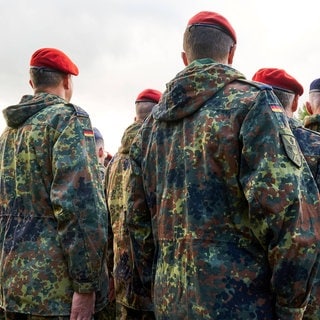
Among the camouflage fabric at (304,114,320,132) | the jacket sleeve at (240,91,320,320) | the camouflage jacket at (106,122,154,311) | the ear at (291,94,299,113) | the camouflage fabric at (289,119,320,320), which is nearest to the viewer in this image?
the jacket sleeve at (240,91,320,320)

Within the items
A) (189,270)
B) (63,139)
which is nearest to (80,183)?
(63,139)

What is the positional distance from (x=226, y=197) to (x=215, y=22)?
0.98 meters

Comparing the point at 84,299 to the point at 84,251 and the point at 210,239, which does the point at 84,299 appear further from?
the point at 210,239

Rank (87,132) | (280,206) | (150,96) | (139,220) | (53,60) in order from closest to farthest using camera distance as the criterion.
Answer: (280,206) < (139,220) < (87,132) < (53,60) < (150,96)

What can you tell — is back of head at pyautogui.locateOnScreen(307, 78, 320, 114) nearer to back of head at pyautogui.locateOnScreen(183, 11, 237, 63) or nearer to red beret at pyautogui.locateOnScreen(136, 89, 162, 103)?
red beret at pyautogui.locateOnScreen(136, 89, 162, 103)

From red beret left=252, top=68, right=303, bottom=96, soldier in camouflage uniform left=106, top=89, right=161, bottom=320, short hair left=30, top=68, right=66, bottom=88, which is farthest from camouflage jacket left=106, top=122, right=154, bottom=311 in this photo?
red beret left=252, top=68, right=303, bottom=96

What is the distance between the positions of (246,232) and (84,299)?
4.59ft

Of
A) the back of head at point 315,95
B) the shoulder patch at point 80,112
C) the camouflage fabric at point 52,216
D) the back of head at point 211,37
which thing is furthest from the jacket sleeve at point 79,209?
the back of head at point 315,95

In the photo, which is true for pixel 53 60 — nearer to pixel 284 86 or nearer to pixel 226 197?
pixel 284 86

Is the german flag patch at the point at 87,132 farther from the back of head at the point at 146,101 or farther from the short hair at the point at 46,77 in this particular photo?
the back of head at the point at 146,101

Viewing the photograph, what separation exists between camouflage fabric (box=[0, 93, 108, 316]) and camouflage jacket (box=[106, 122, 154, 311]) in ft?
1.47

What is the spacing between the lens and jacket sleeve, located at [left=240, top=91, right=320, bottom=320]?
2.56 m

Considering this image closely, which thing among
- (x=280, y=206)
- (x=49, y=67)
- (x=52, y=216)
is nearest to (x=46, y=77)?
(x=49, y=67)

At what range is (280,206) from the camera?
2.55m
